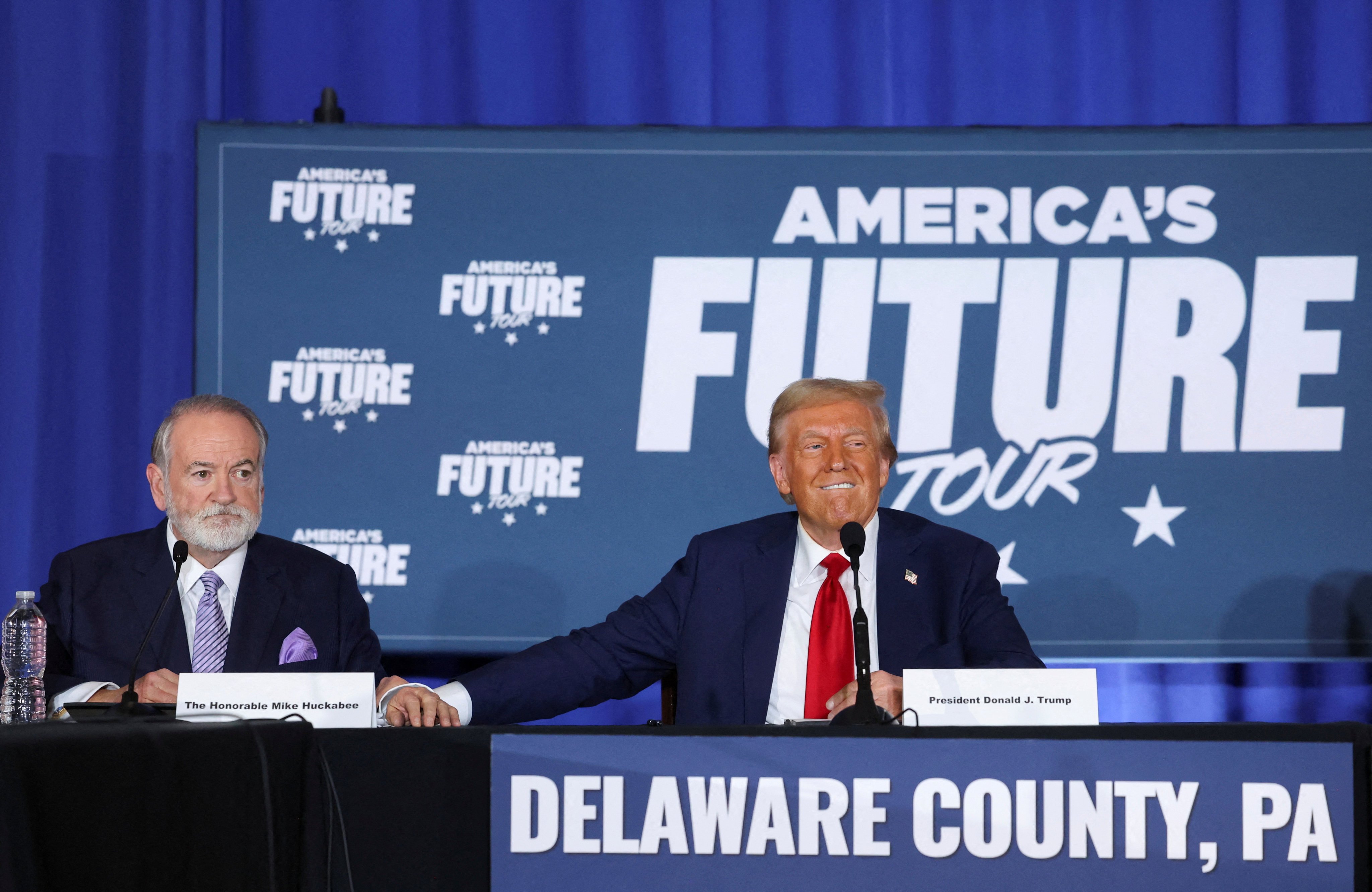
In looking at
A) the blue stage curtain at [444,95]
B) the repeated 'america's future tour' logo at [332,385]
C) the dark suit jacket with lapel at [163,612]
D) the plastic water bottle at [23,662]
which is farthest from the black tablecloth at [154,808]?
the blue stage curtain at [444,95]

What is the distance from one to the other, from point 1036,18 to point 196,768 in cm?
391

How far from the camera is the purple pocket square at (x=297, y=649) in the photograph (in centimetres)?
296

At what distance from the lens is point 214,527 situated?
295 cm

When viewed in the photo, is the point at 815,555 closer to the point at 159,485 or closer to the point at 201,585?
the point at 201,585

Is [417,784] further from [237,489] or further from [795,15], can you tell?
[795,15]

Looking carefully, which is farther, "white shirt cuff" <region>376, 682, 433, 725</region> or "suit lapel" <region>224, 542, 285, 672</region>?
"suit lapel" <region>224, 542, 285, 672</region>

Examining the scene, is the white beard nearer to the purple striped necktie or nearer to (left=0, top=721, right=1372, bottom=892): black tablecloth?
the purple striped necktie

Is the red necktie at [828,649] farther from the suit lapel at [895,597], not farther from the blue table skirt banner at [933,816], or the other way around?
the blue table skirt banner at [933,816]

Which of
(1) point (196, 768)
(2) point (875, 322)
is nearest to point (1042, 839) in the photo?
(1) point (196, 768)

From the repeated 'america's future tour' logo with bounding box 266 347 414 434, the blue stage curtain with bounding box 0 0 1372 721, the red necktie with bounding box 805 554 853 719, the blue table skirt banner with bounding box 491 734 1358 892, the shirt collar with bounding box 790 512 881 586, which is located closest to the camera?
the blue table skirt banner with bounding box 491 734 1358 892

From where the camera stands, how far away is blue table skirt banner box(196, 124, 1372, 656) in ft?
13.2

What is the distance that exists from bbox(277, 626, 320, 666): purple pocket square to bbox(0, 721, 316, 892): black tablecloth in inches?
39.9

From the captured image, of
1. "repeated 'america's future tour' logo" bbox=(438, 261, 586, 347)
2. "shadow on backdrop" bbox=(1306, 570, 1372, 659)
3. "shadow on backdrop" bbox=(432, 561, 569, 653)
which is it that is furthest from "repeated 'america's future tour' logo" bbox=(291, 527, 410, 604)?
"shadow on backdrop" bbox=(1306, 570, 1372, 659)

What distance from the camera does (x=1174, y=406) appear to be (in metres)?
4.07
